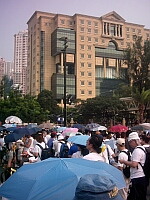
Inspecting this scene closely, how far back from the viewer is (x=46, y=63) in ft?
311

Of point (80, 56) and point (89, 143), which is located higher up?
point (80, 56)

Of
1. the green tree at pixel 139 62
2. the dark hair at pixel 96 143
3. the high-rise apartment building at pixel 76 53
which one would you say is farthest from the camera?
the high-rise apartment building at pixel 76 53

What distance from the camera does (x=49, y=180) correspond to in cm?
294

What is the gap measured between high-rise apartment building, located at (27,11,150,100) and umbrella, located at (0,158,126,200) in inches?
3299

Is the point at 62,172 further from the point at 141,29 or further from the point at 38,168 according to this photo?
the point at 141,29

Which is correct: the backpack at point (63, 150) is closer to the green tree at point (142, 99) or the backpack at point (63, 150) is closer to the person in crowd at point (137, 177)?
the person in crowd at point (137, 177)

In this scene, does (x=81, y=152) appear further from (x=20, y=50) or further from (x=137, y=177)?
(x=20, y=50)

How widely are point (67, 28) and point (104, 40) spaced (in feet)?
45.8

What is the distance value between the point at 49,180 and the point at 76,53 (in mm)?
91349

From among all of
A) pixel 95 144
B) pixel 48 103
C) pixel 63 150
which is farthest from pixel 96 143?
pixel 48 103

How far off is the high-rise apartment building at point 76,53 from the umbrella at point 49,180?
83.8m

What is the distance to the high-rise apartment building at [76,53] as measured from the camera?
3602 inches

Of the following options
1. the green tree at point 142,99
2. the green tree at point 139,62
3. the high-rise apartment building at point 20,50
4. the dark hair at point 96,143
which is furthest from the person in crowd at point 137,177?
the high-rise apartment building at point 20,50

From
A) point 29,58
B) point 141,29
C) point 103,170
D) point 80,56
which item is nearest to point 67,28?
point 80,56
